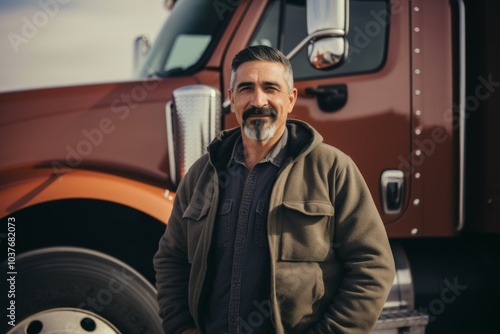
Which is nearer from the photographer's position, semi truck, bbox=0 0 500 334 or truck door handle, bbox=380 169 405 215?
semi truck, bbox=0 0 500 334

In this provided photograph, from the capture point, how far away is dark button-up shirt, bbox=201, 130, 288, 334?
5.48ft

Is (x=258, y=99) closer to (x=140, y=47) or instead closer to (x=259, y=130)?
(x=259, y=130)

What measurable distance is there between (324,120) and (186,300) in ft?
3.99

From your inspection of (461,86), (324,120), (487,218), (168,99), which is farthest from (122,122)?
(487,218)

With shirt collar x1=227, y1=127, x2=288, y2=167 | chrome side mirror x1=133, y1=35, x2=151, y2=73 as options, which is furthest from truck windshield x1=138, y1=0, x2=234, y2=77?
shirt collar x1=227, y1=127, x2=288, y2=167

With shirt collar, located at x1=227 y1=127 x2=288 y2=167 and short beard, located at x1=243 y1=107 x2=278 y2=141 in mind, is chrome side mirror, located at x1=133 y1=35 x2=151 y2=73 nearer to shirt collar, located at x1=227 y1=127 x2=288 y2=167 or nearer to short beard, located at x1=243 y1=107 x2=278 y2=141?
shirt collar, located at x1=227 y1=127 x2=288 y2=167

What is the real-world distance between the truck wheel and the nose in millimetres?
1031

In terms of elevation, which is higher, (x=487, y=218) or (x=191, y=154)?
(x=191, y=154)

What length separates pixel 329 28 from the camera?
216cm

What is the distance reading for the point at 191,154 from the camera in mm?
2469

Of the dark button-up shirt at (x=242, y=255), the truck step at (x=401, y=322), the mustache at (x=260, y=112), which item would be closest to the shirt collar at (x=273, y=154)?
the dark button-up shirt at (x=242, y=255)

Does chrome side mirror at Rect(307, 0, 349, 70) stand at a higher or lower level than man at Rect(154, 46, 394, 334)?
higher

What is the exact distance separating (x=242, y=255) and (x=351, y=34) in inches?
62.1

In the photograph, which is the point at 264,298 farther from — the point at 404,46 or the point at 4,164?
the point at 404,46
